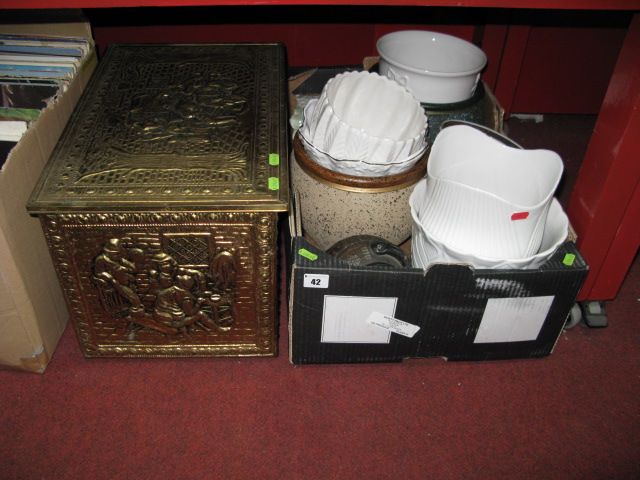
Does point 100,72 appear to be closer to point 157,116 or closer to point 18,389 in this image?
point 157,116

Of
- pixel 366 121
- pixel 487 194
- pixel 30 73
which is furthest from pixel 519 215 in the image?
pixel 30 73

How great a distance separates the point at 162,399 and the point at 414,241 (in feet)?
1.84

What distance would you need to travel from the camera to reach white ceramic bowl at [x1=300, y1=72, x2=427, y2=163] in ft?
3.50

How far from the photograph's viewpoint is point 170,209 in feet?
3.07

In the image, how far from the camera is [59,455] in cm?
101

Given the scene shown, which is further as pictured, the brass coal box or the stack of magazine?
the stack of magazine

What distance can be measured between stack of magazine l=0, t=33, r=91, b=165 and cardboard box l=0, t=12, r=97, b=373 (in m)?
0.02

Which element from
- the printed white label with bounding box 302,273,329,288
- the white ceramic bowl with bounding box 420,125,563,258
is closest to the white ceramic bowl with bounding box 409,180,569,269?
the white ceramic bowl with bounding box 420,125,563,258

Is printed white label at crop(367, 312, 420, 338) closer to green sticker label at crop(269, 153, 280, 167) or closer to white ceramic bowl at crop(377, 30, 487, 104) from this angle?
green sticker label at crop(269, 153, 280, 167)

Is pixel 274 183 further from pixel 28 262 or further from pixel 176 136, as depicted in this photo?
pixel 28 262

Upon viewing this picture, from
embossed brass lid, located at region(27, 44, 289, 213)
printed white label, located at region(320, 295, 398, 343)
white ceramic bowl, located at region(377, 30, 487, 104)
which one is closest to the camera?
embossed brass lid, located at region(27, 44, 289, 213)

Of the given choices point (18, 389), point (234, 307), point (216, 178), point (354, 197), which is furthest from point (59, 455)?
point (354, 197)

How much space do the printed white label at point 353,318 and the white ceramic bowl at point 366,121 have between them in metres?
0.26

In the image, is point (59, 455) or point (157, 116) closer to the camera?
point (59, 455)
